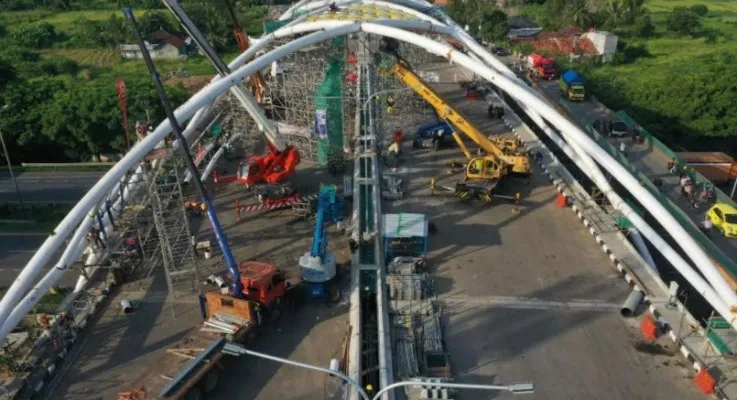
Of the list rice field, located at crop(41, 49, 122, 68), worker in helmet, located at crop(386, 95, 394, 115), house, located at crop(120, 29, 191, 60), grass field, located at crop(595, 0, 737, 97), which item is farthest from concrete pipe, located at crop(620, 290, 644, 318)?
rice field, located at crop(41, 49, 122, 68)

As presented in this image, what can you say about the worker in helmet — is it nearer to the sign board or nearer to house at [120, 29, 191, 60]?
the sign board

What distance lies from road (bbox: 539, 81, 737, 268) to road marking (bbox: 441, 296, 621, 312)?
13989 millimetres

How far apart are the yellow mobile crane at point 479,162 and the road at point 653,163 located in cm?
1166

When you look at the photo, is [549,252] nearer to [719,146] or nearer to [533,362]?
[533,362]

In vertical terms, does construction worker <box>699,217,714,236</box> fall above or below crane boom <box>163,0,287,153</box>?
below

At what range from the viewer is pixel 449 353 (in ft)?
67.6

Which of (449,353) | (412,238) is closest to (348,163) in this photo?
(412,238)

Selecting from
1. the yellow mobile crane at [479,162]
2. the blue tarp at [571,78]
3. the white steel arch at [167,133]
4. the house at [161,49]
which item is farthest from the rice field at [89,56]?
the blue tarp at [571,78]

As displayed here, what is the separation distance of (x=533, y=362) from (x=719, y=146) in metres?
48.3

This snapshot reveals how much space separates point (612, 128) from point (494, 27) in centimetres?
4468

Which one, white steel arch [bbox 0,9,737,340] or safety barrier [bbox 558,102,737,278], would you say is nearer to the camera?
white steel arch [bbox 0,9,737,340]

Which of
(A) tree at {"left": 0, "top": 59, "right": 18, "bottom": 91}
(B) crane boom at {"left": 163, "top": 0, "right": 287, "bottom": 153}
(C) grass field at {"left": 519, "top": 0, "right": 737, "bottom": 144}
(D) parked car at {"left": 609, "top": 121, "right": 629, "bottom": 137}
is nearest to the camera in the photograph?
(B) crane boom at {"left": 163, "top": 0, "right": 287, "bottom": 153}

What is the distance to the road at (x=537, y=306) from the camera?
1952cm

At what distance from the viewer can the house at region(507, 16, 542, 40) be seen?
297 ft
